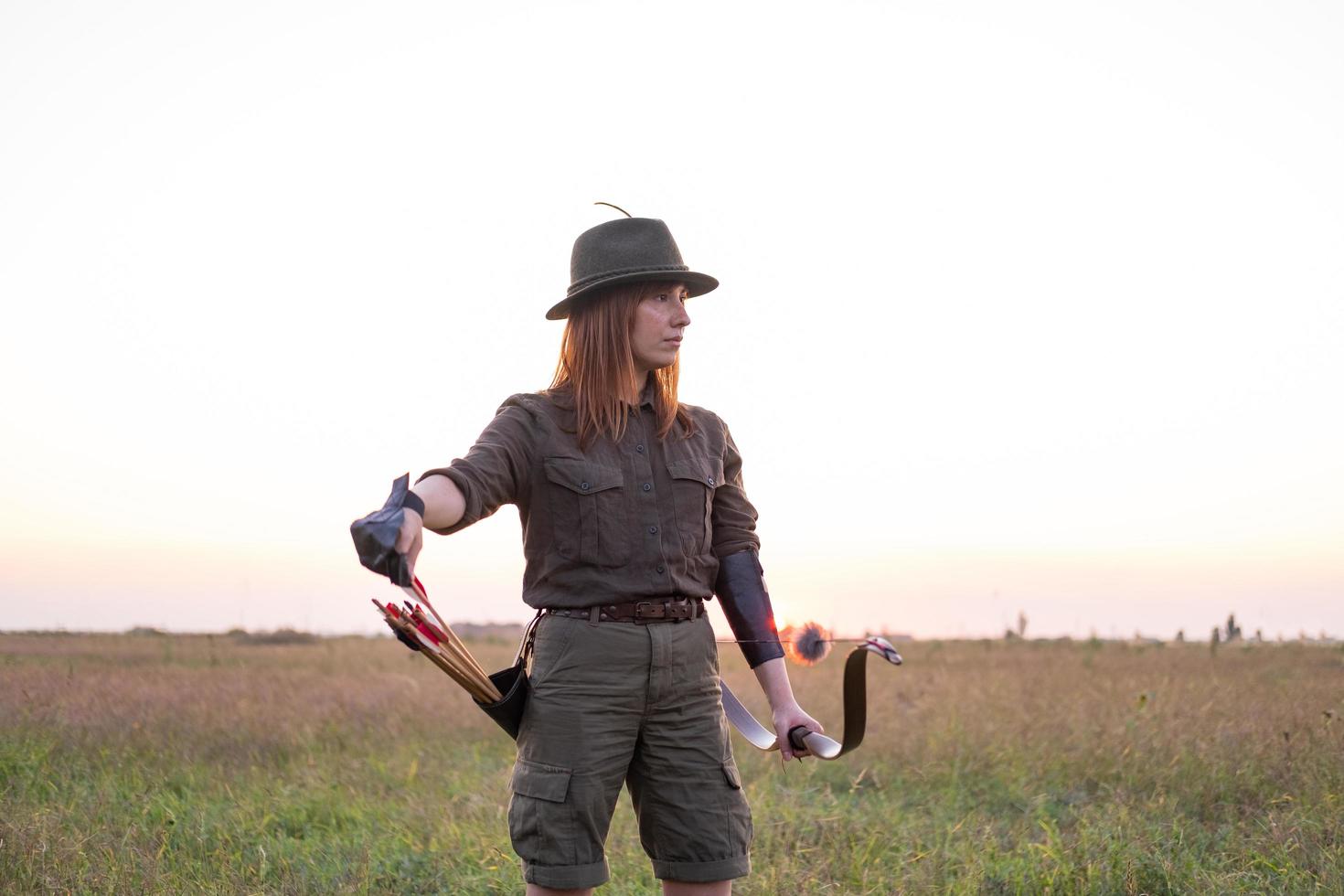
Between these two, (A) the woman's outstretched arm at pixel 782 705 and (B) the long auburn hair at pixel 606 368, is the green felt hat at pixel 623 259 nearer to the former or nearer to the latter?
(B) the long auburn hair at pixel 606 368

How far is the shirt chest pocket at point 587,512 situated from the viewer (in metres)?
3.05

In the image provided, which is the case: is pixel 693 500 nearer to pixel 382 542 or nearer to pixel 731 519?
pixel 731 519

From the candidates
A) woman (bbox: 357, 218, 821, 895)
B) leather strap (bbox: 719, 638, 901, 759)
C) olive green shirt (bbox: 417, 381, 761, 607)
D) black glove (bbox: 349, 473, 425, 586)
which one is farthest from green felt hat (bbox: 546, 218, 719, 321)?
leather strap (bbox: 719, 638, 901, 759)

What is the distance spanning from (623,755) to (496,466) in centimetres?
84

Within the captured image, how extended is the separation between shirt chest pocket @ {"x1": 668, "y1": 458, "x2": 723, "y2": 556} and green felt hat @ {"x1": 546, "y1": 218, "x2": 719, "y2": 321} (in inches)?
21.2

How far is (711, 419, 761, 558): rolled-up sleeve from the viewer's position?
3467 millimetres

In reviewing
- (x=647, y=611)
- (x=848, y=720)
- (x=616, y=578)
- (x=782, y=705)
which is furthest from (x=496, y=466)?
(x=848, y=720)

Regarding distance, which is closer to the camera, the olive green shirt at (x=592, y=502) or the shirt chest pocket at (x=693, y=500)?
the olive green shirt at (x=592, y=502)

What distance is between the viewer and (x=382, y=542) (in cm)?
244

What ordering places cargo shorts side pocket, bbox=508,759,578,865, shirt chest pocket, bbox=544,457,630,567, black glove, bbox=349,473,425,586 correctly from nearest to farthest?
black glove, bbox=349,473,425,586
cargo shorts side pocket, bbox=508,759,578,865
shirt chest pocket, bbox=544,457,630,567

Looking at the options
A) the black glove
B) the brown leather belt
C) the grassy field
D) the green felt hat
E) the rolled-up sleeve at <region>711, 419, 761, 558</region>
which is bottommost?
the grassy field

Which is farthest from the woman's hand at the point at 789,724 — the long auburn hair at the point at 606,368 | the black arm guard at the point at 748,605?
the long auburn hair at the point at 606,368

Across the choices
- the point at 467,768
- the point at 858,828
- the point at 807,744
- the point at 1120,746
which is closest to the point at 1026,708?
the point at 1120,746

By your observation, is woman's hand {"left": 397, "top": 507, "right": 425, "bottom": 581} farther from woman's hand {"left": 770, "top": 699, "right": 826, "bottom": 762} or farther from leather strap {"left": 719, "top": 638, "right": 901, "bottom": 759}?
woman's hand {"left": 770, "top": 699, "right": 826, "bottom": 762}
